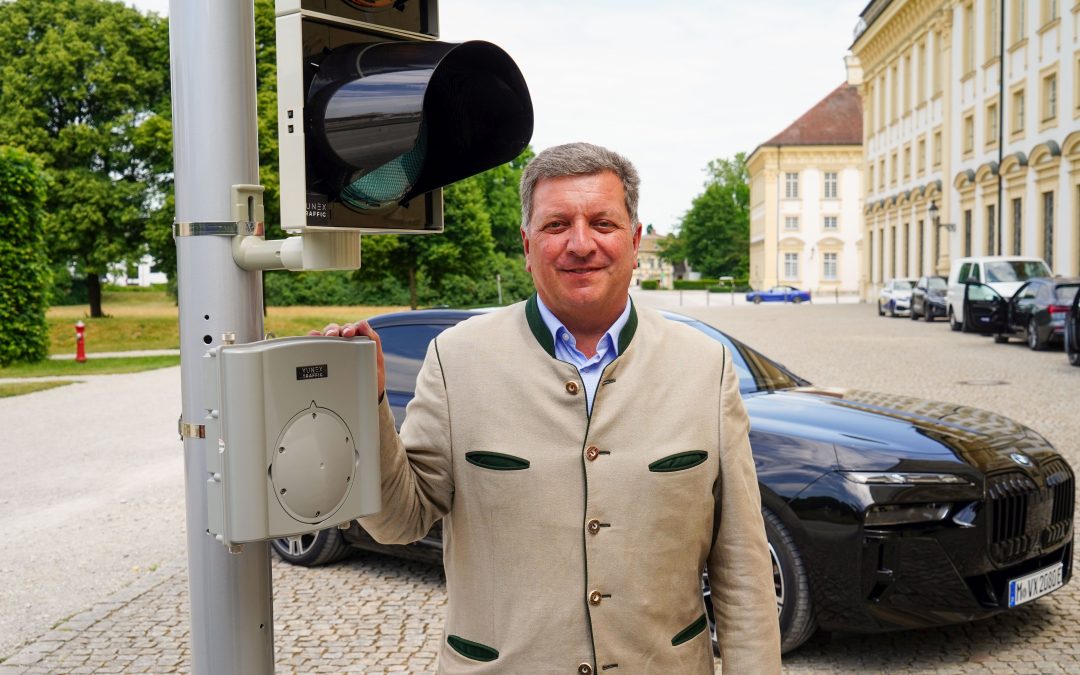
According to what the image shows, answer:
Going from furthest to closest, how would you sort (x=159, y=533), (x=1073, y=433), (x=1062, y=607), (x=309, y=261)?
(x=1073, y=433) → (x=159, y=533) → (x=1062, y=607) → (x=309, y=261)

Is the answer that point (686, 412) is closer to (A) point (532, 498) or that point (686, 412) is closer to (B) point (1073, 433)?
(A) point (532, 498)

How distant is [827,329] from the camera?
35.3 meters

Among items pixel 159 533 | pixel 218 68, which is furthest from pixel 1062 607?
pixel 159 533

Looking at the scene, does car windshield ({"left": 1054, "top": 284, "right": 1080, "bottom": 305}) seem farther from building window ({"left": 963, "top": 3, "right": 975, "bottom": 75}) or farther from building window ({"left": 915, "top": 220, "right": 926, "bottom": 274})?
building window ({"left": 915, "top": 220, "right": 926, "bottom": 274})

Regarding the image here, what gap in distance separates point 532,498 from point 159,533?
6620mm

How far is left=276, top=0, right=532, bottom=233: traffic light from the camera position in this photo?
2.12 metres

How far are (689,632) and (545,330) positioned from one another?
76 cm

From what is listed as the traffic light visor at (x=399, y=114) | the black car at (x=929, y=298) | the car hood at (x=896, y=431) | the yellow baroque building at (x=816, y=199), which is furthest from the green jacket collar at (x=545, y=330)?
the yellow baroque building at (x=816, y=199)

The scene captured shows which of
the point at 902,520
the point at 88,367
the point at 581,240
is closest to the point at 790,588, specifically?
the point at 902,520

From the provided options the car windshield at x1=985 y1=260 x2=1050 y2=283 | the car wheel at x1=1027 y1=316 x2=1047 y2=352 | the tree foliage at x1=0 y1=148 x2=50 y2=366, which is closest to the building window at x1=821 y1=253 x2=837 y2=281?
the car windshield at x1=985 y1=260 x2=1050 y2=283

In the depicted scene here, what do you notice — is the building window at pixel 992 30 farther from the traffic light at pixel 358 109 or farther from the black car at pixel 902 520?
the traffic light at pixel 358 109

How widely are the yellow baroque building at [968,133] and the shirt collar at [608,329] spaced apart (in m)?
36.0

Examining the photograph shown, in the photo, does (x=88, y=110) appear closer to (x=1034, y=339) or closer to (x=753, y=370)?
(x=1034, y=339)

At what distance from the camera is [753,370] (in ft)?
22.2
